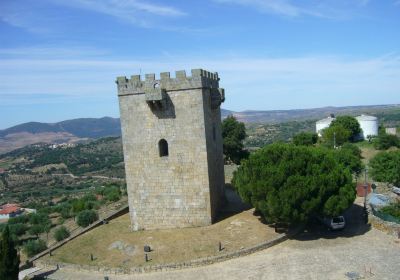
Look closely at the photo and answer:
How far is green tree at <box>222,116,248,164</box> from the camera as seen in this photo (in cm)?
4856

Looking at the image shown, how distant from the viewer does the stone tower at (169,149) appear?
934 inches

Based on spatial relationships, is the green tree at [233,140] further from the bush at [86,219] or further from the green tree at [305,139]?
the bush at [86,219]

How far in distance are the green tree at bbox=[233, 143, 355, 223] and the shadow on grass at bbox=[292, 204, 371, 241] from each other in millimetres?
1418

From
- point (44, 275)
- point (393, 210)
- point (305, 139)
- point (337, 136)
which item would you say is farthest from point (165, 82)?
point (337, 136)

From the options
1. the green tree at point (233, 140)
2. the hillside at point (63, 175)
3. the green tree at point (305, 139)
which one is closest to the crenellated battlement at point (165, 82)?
the green tree at point (233, 140)

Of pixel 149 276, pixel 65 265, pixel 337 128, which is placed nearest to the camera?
pixel 149 276

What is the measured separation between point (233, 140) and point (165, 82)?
25823 mm

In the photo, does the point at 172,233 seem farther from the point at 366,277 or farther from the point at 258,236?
the point at 366,277

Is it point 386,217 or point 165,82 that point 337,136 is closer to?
point 386,217

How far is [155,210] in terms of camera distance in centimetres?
2467

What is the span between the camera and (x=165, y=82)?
23.8 m

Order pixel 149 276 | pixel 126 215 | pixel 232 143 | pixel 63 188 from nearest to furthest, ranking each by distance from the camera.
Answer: pixel 149 276
pixel 126 215
pixel 232 143
pixel 63 188

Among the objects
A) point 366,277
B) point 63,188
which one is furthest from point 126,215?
point 63,188

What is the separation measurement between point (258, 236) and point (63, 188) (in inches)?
3048
